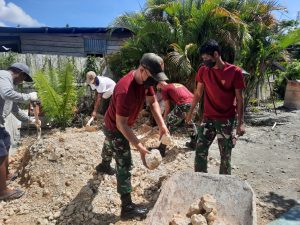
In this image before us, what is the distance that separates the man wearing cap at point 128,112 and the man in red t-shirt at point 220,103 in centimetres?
70

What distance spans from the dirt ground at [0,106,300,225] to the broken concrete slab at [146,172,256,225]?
853 millimetres

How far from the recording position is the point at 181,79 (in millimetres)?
8133

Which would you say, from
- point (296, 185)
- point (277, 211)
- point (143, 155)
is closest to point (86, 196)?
point (143, 155)

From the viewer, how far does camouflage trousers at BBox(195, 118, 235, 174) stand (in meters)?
3.89

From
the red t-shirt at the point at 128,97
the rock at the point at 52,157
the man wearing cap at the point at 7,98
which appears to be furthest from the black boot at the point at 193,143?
the man wearing cap at the point at 7,98

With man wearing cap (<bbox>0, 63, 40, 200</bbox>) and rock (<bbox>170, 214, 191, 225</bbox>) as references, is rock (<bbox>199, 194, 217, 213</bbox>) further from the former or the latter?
man wearing cap (<bbox>0, 63, 40, 200</bbox>)

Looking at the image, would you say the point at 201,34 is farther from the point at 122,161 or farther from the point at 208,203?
the point at 208,203

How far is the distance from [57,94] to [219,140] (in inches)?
215

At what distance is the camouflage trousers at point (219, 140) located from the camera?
3889 millimetres

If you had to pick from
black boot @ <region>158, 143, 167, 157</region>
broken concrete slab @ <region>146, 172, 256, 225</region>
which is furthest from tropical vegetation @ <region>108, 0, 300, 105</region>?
broken concrete slab @ <region>146, 172, 256, 225</region>

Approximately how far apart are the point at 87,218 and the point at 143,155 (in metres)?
1.30

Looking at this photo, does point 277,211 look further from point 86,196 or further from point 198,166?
point 86,196

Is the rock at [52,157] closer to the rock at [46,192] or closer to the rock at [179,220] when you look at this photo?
A: the rock at [46,192]

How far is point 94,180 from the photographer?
14.8 ft
